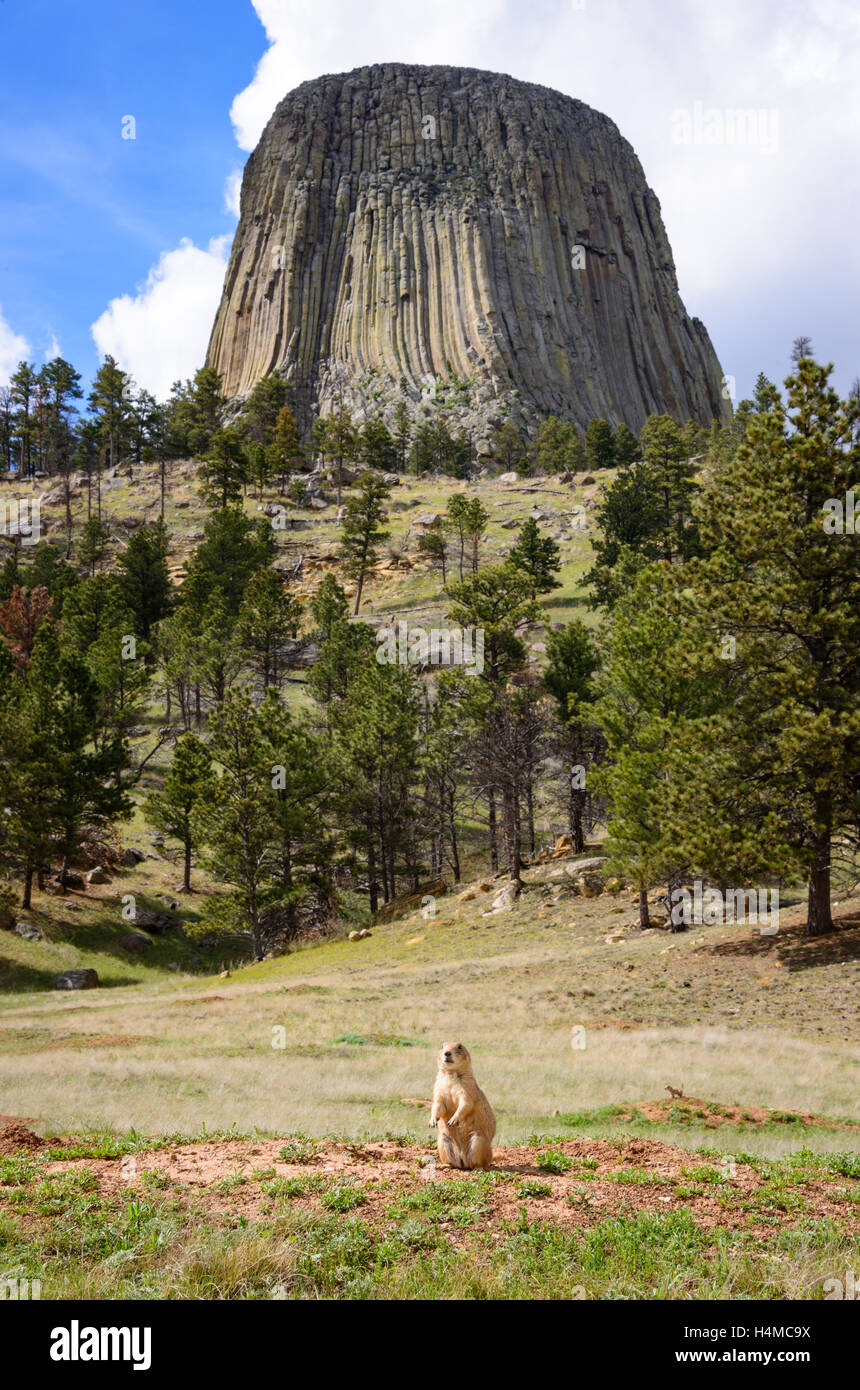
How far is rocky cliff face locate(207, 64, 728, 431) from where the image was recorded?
476 ft

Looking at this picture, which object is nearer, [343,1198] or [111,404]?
[343,1198]

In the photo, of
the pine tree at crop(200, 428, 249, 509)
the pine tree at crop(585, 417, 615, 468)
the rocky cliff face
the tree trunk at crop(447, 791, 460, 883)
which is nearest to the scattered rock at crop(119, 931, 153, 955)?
the tree trunk at crop(447, 791, 460, 883)

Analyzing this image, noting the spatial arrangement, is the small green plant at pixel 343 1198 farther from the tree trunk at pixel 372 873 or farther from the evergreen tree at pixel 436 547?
the evergreen tree at pixel 436 547

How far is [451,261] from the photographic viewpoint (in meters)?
149

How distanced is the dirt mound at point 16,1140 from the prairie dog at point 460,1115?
4.72 metres

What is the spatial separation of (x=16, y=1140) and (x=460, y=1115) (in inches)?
206

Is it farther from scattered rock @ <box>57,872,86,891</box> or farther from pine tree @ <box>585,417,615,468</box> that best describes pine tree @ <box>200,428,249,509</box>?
scattered rock @ <box>57,872,86,891</box>

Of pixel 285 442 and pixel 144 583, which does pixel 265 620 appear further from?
pixel 285 442

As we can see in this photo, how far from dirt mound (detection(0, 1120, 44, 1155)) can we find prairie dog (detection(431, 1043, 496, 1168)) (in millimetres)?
4715

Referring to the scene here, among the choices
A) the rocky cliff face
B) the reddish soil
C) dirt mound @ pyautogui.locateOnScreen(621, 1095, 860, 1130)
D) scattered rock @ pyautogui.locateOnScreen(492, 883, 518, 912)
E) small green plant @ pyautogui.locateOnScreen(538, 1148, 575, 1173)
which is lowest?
scattered rock @ pyautogui.locateOnScreen(492, 883, 518, 912)

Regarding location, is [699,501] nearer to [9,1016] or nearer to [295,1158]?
[295,1158]

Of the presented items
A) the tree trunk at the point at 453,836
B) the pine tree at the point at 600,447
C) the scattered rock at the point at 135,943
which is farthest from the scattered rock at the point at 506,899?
the pine tree at the point at 600,447

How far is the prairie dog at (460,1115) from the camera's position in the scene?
7766 millimetres

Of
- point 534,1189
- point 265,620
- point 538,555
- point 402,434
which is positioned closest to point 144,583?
point 265,620
